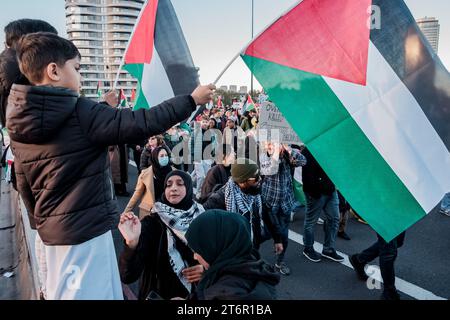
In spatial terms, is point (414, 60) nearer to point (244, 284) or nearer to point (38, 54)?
point (244, 284)

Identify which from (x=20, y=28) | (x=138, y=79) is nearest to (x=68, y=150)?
(x=20, y=28)

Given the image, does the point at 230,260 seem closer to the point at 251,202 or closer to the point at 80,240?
the point at 80,240

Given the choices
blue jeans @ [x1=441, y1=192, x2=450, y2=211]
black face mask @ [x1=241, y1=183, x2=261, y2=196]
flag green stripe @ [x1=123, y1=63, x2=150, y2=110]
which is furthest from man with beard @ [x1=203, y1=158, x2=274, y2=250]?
blue jeans @ [x1=441, y1=192, x2=450, y2=211]

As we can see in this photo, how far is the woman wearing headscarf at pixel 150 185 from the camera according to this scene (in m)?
4.58

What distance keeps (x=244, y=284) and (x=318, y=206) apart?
3.43 metres

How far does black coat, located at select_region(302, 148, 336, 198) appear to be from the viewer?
4.67 metres

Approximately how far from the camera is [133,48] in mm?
3697

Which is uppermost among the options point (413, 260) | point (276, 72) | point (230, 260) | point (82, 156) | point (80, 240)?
point (276, 72)

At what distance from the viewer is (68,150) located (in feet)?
4.86

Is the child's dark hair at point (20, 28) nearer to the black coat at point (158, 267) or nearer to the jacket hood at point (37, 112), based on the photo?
the jacket hood at point (37, 112)

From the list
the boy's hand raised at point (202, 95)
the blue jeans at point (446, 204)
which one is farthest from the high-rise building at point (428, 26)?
the blue jeans at point (446, 204)

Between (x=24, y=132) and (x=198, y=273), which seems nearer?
(x=24, y=132)
